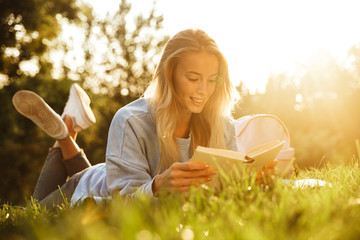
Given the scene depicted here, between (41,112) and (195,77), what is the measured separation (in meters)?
1.99

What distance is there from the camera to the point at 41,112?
4.07 metres

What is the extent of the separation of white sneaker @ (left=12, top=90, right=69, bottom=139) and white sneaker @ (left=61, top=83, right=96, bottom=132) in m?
0.45

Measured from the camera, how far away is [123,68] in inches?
718

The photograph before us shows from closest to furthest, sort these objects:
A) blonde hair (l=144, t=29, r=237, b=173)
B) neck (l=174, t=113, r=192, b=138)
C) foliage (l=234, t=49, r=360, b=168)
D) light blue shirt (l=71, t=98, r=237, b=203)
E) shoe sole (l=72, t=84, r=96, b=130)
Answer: light blue shirt (l=71, t=98, r=237, b=203) < blonde hair (l=144, t=29, r=237, b=173) < neck (l=174, t=113, r=192, b=138) < shoe sole (l=72, t=84, r=96, b=130) < foliage (l=234, t=49, r=360, b=168)

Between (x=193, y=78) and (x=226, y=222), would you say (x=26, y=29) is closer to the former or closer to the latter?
(x=193, y=78)

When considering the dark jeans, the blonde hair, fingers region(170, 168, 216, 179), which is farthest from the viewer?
the dark jeans

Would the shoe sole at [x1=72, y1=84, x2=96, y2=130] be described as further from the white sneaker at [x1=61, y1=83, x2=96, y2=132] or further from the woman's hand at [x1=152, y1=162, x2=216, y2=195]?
the woman's hand at [x1=152, y1=162, x2=216, y2=195]

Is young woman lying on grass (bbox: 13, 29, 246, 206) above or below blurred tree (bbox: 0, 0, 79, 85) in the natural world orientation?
below

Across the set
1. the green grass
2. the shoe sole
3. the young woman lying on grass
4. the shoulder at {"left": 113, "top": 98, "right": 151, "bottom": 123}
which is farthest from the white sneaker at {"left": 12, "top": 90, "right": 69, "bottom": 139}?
the green grass

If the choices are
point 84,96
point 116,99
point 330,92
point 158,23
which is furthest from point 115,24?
point 84,96

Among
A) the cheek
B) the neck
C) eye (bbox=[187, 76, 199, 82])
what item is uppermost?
eye (bbox=[187, 76, 199, 82])

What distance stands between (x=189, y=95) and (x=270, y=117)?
1.92 metres


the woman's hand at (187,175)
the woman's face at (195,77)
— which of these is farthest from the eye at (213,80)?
the woman's hand at (187,175)

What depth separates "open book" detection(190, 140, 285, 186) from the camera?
181 cm
